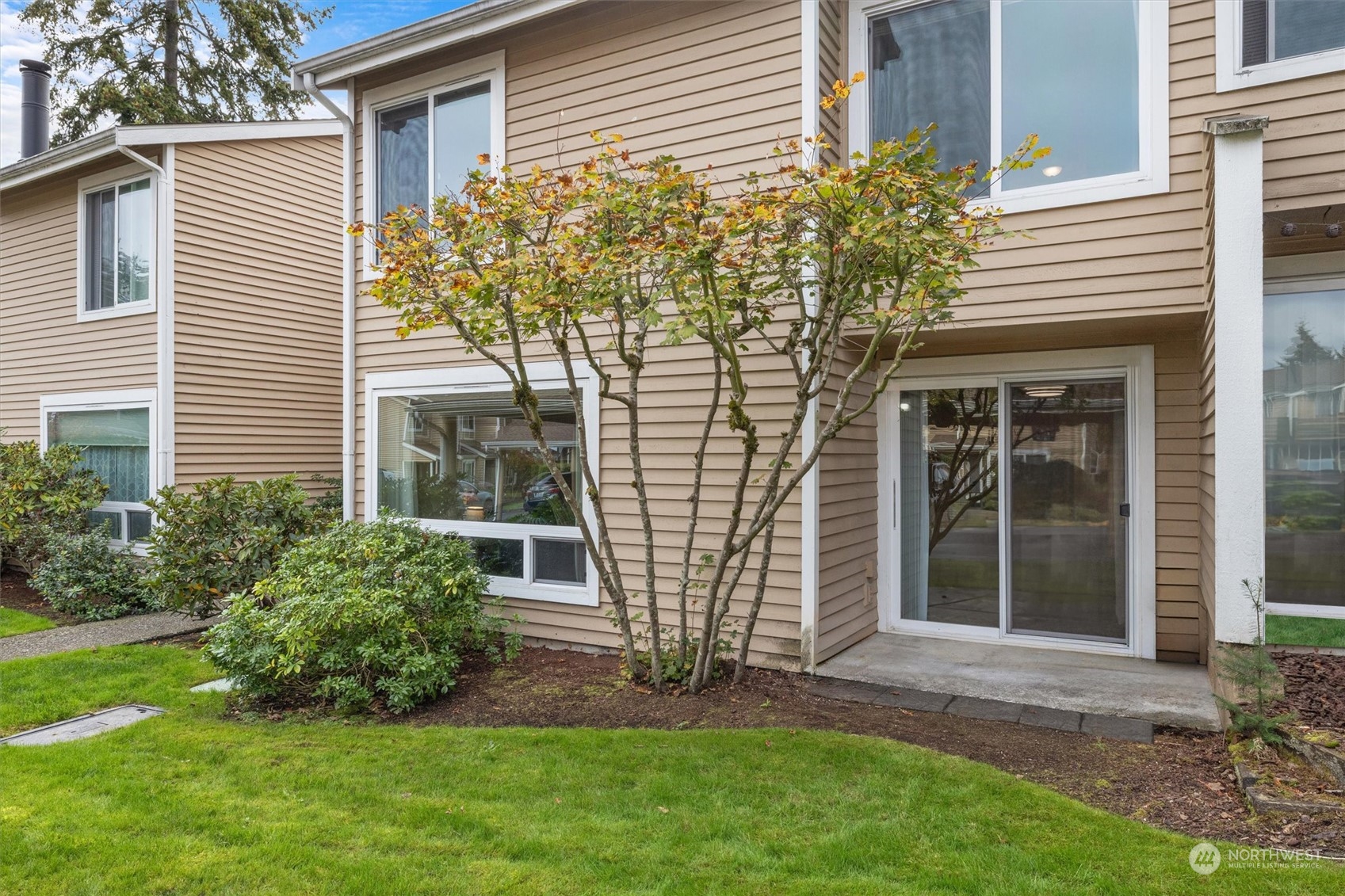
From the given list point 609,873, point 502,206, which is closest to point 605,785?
point 609,873

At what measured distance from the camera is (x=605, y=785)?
142 inches

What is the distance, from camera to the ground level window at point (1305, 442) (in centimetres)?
498

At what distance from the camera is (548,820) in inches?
129

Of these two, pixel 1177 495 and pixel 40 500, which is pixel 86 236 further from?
pixel 1177 495

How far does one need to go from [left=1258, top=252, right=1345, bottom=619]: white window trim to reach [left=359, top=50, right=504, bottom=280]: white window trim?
5.78 meters

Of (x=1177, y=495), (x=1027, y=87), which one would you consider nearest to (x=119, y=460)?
(x=1027, y=87)

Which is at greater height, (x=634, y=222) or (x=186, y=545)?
(x=634, y=222)

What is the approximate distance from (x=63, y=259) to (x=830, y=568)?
408 inches

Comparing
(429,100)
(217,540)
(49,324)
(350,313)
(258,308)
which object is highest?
(429,100)

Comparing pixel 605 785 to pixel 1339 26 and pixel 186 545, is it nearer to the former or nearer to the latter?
pixel 186 545

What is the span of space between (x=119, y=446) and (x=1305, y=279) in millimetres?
11467

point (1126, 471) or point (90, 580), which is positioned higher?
point (1126, 471)

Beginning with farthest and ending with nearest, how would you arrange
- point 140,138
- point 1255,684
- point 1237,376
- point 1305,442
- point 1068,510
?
point 140,138, point 1068,510, point 1305,442, point 1237,376, point 1255,684

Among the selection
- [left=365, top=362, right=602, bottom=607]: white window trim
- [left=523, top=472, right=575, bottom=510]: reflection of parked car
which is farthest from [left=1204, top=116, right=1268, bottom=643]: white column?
[left=523, top=472, right=575, bottom=510]: reflection of parked car
